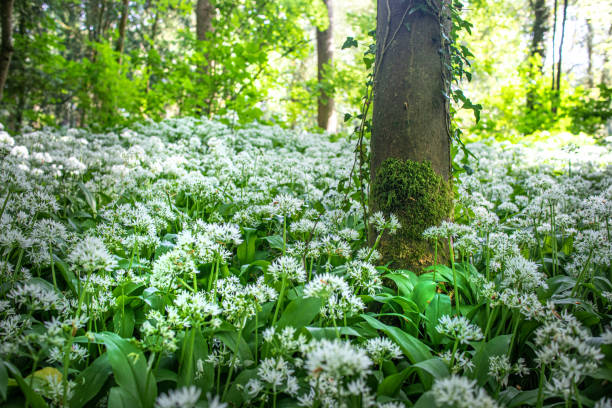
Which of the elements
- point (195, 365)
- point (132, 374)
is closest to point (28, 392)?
point (132, 374)

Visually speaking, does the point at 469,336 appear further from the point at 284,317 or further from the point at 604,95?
the point at 604,95

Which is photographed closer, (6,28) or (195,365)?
(195,365)

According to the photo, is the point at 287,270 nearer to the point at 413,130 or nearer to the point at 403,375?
the point at 403,375

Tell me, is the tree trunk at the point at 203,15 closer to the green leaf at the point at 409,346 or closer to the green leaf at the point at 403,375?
the green leaf at the point at 409,346

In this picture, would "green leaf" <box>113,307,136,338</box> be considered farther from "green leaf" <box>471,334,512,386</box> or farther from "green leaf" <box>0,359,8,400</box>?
"green leaf" <box>471,334,512,386</box>

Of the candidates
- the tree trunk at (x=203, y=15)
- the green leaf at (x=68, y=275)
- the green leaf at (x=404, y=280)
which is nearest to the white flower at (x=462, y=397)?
the green leaf at (x=404, y=280)

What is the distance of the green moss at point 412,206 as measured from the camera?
247 centimetres

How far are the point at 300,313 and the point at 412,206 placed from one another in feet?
3.99

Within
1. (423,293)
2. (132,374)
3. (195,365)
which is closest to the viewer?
(132,374)

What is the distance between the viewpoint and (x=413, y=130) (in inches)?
100.0

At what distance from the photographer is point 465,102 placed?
8.82 feet

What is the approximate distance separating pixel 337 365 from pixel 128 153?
13.7 ft

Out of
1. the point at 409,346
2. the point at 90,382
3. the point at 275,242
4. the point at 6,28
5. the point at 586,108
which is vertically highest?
the point at 6,28

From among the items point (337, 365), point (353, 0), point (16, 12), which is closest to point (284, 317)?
point (337, 365)
